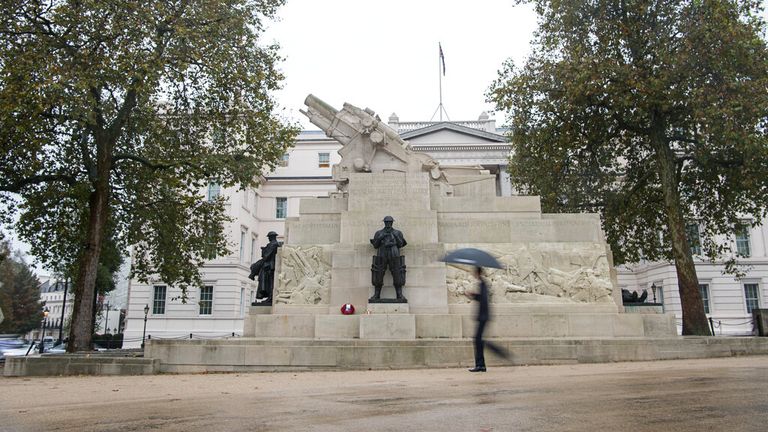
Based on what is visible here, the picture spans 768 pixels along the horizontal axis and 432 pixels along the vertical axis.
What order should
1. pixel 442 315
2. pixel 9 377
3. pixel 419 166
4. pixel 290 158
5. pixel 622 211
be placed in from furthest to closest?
1. pixel 290 158
2. pixel 622 211
3. pixel 419 166
4. pixel 442 315
5. pixel 9 377

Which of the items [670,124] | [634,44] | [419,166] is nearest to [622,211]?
[670,124]

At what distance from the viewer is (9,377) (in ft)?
43.1

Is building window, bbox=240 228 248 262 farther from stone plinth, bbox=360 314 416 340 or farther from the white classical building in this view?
stone plinth, bbox=360 314 416 340

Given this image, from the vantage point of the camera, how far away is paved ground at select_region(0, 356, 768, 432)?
17.4ft

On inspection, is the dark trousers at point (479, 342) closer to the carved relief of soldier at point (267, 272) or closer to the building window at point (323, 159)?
the carved relief of soldier at point (267, 272)

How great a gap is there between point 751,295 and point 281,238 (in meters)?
38.7

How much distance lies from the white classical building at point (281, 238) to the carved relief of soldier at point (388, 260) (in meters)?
26.8

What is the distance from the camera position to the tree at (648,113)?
800 inches

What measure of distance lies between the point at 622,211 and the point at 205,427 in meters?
23.5

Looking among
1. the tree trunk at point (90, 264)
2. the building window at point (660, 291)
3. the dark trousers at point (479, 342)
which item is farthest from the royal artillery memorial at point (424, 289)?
the building window at point (660, 291)

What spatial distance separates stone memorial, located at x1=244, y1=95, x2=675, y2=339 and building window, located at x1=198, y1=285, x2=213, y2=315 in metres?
35.9

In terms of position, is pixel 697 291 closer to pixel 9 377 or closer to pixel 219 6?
pixel 219 6

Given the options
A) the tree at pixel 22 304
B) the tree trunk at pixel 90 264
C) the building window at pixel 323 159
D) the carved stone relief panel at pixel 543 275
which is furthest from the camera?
the tree at pixel 22 304

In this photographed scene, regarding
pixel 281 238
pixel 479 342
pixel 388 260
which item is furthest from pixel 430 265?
pixel 281 238
